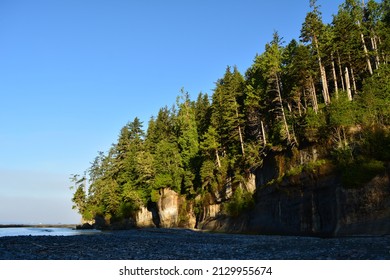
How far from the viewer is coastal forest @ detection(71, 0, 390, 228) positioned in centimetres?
3484

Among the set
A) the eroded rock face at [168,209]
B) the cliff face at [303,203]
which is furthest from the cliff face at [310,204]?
the eroded rock face at [168,209]

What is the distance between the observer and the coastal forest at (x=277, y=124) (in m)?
34.8

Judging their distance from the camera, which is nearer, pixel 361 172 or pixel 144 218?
pixel 361 172

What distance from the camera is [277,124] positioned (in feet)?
154

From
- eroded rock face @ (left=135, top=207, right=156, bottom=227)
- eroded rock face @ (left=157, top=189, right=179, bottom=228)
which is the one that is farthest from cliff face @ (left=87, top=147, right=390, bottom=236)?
eroded rock face @ (left=135, top=207, right=156, bottom=227)

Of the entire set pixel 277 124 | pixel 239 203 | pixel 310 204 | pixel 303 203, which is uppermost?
pixel 277 124

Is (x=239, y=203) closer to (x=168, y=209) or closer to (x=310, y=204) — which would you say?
(x=310, y=204)

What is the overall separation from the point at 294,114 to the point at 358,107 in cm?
1129

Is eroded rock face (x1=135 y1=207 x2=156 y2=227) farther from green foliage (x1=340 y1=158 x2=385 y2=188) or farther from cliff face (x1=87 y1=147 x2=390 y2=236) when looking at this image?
green foliage (x1=340 y1=158 x2=385 y2=188)

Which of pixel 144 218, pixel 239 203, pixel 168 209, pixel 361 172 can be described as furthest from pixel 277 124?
pixel 144 218

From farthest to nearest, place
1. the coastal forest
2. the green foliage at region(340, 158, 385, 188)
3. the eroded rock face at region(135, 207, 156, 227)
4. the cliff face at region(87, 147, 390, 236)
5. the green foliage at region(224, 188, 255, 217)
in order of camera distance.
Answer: the eroded rock face at region(135, 207, 156, 227) → the green foliage at region(224, 188, 255, 217) → the coastal forest → the green foliage at region(340, 158, 385, 188) → the cliff face at region(87, 147, 390, 236)

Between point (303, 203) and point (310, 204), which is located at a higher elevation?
point (303, 203)
